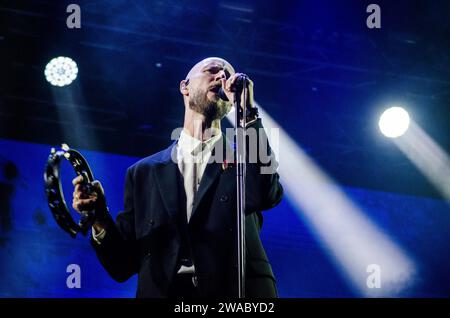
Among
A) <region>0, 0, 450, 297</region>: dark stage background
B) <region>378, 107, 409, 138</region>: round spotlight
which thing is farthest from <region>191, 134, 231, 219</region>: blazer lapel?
<region>378, 107, 409, 138</region>: round spotlight

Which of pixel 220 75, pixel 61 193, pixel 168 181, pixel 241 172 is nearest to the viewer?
pixel 241 172

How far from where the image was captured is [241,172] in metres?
2.96

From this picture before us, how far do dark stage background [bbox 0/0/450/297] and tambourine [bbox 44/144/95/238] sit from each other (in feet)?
11.8

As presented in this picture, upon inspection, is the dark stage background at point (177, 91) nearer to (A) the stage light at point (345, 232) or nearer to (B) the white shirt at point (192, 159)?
(A) the stage light at point (345, 232)

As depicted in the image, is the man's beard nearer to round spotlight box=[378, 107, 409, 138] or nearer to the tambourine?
the tambourine

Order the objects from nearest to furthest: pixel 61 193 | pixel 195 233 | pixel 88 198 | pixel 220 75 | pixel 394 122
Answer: pixel 61 193 < pixel 88 198 < pixel 195 233 < pixel 220 75 < pixel 394 122

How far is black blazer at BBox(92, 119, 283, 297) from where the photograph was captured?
10.7 ft

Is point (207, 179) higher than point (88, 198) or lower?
higher

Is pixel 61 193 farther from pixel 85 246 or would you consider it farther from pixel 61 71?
pixel 85 246

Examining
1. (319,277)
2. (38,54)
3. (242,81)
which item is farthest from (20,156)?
(242,81)

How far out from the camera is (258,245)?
11.3 ft

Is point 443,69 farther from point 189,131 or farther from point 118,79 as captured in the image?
point 189,131

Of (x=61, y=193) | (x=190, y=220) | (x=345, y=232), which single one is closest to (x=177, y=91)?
(x=345, y=232)

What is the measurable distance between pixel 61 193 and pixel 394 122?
5.25m
